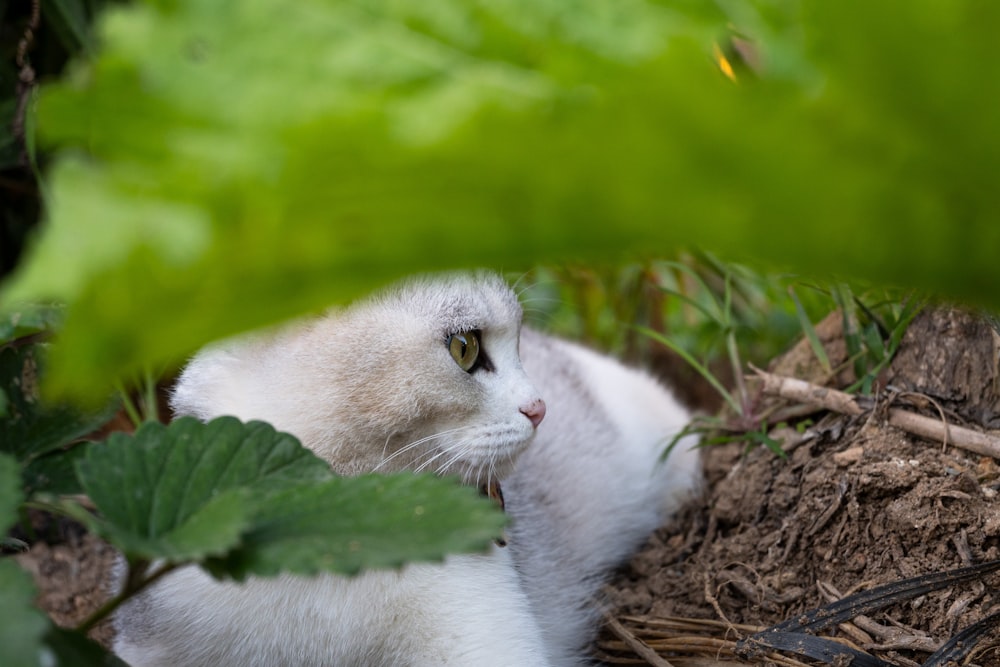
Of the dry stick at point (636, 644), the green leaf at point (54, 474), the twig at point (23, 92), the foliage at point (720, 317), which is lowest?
the dry stick at point (636, 644)

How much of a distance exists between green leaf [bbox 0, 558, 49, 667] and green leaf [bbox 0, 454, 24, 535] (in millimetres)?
37

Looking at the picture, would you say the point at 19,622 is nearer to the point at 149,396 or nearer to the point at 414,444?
the point at 414,444

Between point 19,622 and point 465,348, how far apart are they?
2.78 ft

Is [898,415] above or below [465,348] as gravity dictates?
below

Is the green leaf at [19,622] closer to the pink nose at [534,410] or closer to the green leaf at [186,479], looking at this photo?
the green leaf at [186,479]

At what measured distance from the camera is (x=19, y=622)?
2.12 ft

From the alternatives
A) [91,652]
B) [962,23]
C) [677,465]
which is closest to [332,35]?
[962,23]

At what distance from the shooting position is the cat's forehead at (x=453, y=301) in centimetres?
139

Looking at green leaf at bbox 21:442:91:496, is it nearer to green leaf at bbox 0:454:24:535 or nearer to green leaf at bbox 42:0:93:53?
green leaf at bbox 0:454:24:535

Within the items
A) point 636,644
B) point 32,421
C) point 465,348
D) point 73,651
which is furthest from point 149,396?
point 73,651

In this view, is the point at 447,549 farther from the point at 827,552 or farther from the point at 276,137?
the point at 827,552

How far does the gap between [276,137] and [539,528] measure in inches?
55.5

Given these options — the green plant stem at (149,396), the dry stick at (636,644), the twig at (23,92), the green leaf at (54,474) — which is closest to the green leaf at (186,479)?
the green leaf at (54,474)

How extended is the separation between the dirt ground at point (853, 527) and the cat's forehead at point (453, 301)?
0.57 metres
